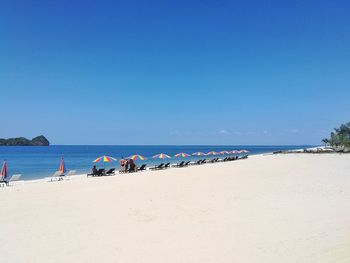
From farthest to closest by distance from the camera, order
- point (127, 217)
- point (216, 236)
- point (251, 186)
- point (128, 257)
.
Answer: point (251, 186) → point (127, 217) → point (216, 236) → point (128, 257)

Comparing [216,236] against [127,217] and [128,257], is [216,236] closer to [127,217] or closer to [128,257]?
[128,257]

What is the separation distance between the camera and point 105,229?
738 cm

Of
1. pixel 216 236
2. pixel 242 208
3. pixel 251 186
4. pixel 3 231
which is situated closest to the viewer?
pixel 216 236

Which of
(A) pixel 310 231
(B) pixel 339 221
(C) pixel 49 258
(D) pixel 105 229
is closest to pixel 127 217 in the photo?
(D) pixel 105 229

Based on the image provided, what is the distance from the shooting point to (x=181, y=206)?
385 inches

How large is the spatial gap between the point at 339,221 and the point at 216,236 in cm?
306

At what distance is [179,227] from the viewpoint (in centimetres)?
736

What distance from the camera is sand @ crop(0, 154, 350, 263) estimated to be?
556 cm

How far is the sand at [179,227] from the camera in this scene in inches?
219

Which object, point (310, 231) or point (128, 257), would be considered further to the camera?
point (310, 231)

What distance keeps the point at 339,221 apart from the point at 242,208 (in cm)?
266

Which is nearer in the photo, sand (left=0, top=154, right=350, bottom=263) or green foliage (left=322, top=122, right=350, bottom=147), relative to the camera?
sand (left=0, top=154, right=350, bottom=263)

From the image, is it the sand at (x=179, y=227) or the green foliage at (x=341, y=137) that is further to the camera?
the green foliage at (x=341, y=137)

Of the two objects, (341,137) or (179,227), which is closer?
(179,227)
